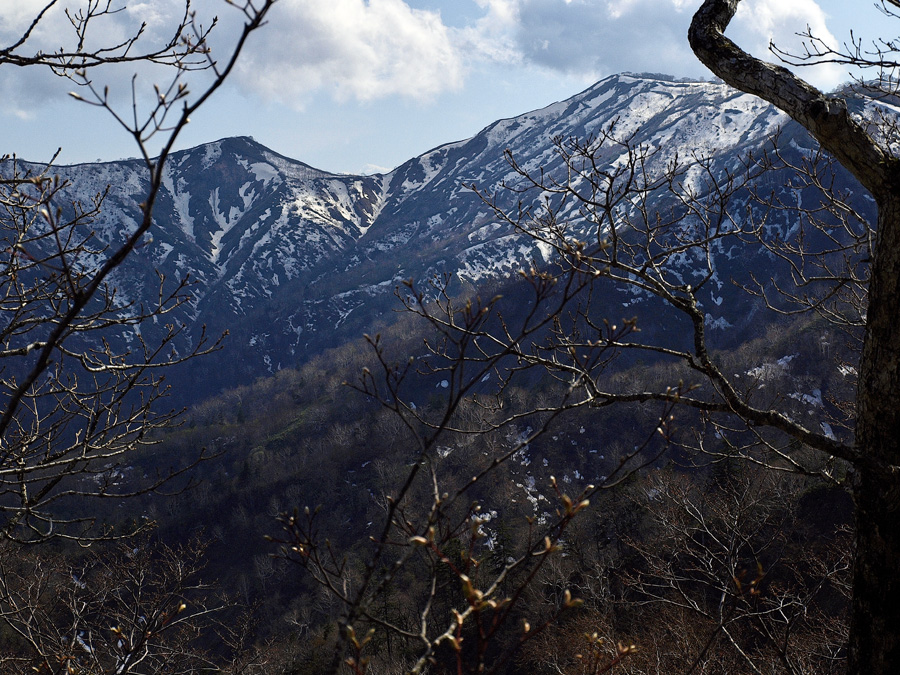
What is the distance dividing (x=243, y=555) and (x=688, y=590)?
59924 millimetres

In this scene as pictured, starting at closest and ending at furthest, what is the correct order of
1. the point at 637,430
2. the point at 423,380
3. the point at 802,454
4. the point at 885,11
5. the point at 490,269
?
1. the point at 885,11
2. the point at 802,454
3. the point at 637,430
4. the point at 423,380
5. the point at 490,269

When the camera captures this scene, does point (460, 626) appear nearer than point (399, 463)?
Yes

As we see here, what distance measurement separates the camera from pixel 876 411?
335 cm

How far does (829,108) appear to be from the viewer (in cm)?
353

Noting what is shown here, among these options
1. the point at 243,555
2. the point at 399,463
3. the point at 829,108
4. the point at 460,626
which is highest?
the point at 829,108

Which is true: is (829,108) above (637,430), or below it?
above

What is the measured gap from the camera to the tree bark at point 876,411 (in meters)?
3.19

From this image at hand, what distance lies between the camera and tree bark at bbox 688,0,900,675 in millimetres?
3188

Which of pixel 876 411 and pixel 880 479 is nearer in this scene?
pixel 880 479

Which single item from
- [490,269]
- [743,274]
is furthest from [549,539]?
[490,269]

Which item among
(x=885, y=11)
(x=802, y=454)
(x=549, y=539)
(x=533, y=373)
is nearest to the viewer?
(x=549, y=539)

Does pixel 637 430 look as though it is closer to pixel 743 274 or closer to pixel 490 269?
pixel 743 274

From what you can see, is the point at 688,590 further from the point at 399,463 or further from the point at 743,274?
the point at 743,274

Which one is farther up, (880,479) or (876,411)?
(876,411)
